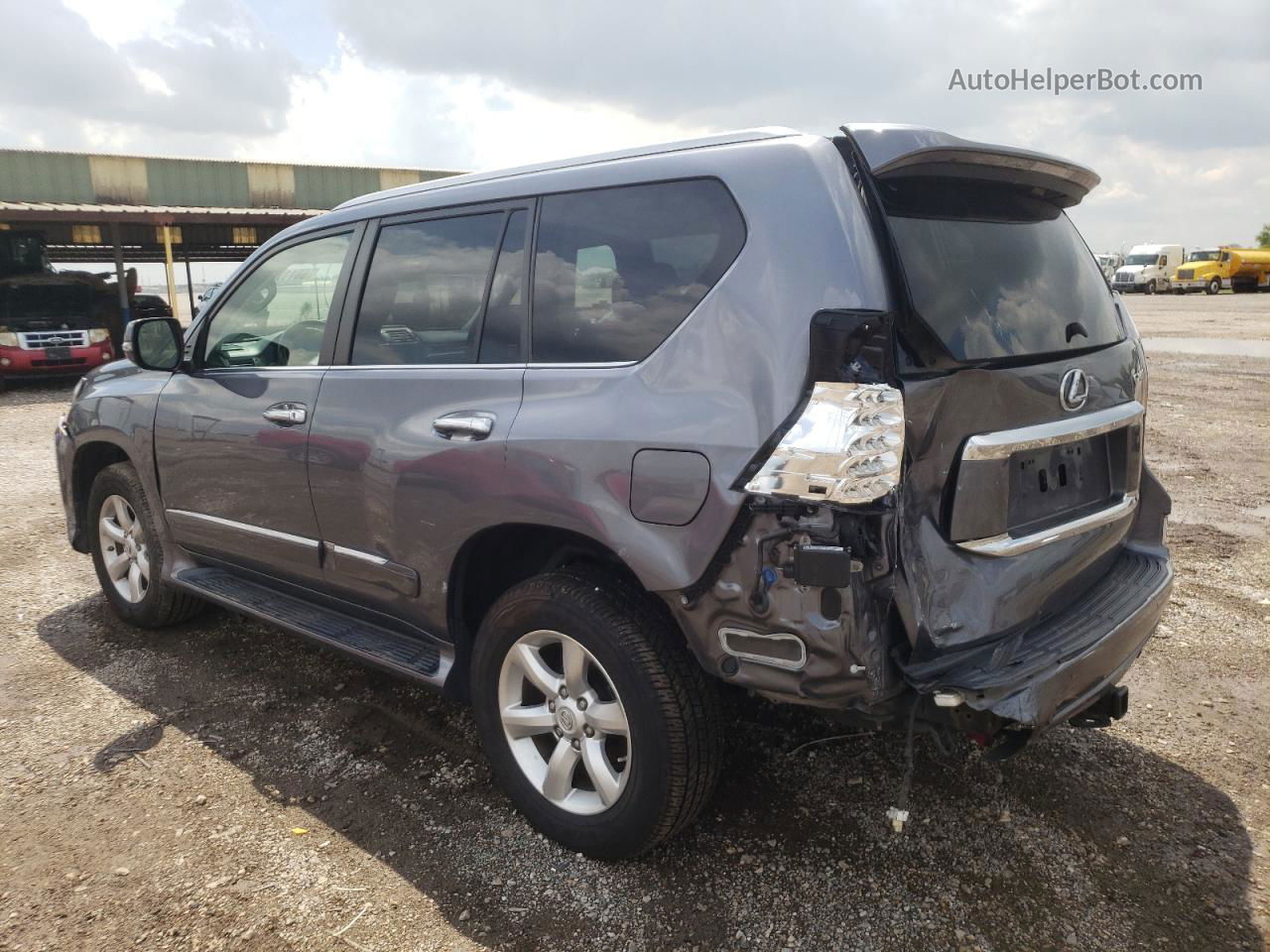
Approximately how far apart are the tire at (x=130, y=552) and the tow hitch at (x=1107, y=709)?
12.1 ft

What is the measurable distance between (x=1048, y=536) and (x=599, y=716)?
51.2 inches

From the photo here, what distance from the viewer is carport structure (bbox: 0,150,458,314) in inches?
755

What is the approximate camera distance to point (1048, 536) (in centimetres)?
246

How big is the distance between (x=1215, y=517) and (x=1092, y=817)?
3.84 meters

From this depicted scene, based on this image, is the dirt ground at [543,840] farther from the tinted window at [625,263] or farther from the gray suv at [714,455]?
the tinted window at [625,263]

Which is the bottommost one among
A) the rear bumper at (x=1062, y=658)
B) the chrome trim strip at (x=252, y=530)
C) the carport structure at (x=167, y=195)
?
the rear bumper at (x=1062, y=658)

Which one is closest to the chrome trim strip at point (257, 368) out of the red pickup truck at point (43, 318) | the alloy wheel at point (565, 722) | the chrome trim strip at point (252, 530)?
the chrome trim strip at point (252, 530)

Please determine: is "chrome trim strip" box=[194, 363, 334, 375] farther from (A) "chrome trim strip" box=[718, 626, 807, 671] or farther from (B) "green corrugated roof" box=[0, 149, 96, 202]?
(B) "green corrugated roof" box=[0, 149, 96, 202]

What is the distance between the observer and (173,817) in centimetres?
296

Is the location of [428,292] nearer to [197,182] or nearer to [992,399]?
[992,399]

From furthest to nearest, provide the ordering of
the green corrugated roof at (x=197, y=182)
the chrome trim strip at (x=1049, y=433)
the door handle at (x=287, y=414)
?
the green corrugated roof at (x=197, y=182), the door handle at (x=287, y=414), the chrome trim strip at (x=1049, y=433)

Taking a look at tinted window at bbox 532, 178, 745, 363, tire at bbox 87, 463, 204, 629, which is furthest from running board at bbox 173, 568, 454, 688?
tinted window at bbox 532, 178, 745, 363

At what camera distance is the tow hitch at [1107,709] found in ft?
8.64

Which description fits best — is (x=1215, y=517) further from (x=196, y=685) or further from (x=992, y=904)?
(x=196, y=685)
